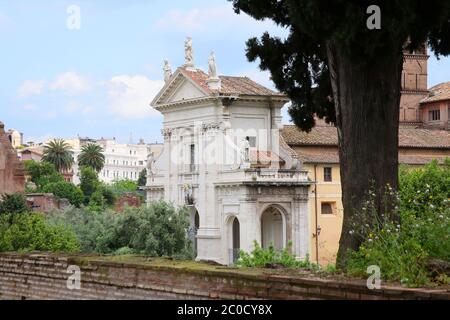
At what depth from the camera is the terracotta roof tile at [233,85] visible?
52.6m

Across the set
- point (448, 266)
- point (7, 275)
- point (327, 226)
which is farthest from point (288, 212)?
point (448, 266)

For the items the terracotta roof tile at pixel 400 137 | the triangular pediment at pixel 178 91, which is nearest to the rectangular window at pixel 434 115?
the terracotta roof tile at pixel 400 137

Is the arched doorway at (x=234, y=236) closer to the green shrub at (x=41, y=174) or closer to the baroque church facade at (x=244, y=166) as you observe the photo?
the baroque church facade at (x=244, y=166)

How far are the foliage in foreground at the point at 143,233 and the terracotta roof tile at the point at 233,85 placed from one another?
1028 cm

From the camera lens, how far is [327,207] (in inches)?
2087

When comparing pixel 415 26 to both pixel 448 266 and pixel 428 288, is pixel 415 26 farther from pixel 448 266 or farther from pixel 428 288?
pixel 428 288

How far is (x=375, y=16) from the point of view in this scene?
13.2 metres

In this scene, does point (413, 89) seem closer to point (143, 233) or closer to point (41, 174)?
point (143, 233)

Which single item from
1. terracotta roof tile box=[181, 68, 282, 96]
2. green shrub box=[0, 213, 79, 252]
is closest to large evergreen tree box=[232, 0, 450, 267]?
green shrub box=[0, 213, 79, 252]

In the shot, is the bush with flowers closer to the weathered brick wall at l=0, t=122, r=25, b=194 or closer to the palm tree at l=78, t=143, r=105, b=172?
the weathered brick wall at l=0, t=122, r=25, b=194

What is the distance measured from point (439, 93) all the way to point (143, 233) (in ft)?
105

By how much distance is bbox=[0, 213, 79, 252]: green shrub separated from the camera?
866 inches

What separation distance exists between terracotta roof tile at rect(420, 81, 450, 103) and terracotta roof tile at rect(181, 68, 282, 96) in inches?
635
